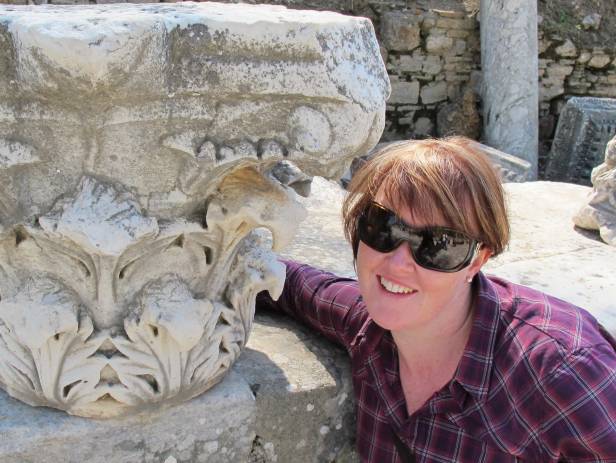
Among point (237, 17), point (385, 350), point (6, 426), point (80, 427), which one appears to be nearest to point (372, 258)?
point (385, 350)

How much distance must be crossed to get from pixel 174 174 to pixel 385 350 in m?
0.66

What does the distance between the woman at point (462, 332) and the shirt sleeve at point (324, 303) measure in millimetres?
168

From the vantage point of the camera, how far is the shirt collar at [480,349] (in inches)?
55.0

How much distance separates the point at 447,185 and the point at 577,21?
27.1ft

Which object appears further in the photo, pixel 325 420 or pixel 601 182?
pixel 601 182

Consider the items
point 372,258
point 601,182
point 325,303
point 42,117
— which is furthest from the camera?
point 601,182

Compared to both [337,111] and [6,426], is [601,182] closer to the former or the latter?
[337,111]

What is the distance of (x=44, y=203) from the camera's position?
4.18ft

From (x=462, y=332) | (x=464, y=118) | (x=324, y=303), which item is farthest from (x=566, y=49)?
(x=462, y=332)

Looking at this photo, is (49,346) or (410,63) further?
(410,63)

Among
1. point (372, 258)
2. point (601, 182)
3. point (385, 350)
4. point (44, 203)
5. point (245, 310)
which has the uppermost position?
point (44, 203)

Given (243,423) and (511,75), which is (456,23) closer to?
(511,75)

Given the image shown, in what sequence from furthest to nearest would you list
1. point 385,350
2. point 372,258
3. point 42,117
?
point 385,350
point 372,258
point 42,117

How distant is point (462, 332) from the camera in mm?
1517
